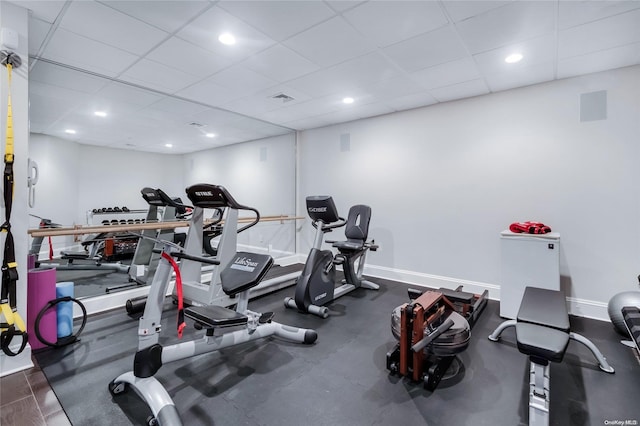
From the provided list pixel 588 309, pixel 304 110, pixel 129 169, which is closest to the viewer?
pixel 588 309

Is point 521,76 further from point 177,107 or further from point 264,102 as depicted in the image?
point 177,107

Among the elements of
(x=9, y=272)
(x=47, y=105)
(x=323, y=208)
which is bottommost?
(x=9, y=272)

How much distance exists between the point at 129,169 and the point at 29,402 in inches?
204

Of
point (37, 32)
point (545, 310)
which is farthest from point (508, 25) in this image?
point (37, 32)

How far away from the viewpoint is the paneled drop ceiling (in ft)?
7.31

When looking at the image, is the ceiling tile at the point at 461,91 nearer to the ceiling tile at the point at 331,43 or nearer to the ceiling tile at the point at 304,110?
the ceiling tile at the point at 304,110

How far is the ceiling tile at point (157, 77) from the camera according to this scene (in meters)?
3.15

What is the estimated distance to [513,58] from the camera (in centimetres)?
295

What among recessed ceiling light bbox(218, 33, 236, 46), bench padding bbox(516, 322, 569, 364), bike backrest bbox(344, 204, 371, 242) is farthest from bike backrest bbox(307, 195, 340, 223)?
bench padding bbox(516, 322, 569, 364)

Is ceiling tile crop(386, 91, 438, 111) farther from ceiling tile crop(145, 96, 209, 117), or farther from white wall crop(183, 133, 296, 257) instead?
ceiling tile crop(145, 96, 209, 117)

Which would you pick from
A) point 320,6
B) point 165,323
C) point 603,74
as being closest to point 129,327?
point 165,323

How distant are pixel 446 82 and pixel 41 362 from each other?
15.7 ft

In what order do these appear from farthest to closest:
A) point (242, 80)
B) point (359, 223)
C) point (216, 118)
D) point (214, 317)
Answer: point (216, 118)
point (359, 223)
point (242, 80)
point (214, 317)

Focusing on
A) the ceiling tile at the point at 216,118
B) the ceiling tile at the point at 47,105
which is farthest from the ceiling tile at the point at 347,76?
the ceiling tile at the point at 47,105
